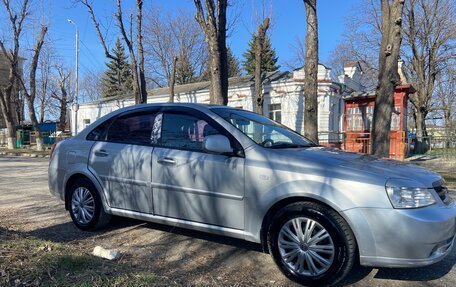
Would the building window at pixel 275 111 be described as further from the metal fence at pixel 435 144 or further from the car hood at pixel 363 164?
the car hood at pixel 363 164

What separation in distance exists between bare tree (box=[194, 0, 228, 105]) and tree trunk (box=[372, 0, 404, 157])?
14.6 feet

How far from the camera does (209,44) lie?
11.8 metres

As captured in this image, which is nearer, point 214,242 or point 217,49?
point 214,242

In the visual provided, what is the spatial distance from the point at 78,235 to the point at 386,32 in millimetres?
10277

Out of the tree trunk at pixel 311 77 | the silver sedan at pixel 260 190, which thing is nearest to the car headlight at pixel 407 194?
the silver sedan at pixel 260 190

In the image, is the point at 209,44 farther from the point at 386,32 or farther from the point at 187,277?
the point at 187,277

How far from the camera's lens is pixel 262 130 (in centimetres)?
437

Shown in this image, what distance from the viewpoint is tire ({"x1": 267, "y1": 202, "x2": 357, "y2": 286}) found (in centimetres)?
324

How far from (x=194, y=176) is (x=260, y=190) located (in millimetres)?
780

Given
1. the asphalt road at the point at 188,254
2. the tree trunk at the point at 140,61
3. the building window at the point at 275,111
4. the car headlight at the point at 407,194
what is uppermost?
the tree trunk at the point at 140,61

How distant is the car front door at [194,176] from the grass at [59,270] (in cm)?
94

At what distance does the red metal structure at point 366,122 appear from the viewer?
15922 millimetres

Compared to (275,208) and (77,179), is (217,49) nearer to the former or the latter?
(77,179)

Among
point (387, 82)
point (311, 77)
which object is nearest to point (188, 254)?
point (311, 77)
